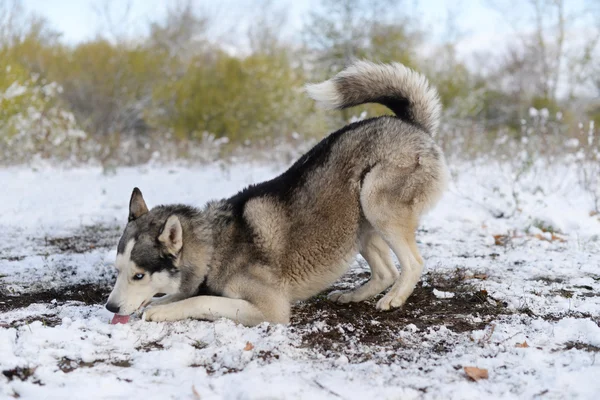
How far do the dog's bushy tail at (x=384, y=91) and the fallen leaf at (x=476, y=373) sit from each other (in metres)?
2.22

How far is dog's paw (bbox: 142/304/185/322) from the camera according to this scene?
11.6 feet

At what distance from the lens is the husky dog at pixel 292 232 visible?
367 cm

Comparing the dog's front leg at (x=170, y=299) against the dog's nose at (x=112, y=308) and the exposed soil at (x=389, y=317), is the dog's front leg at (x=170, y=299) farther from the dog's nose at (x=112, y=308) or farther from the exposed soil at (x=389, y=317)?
the exposed soil at (x=389, y=317)

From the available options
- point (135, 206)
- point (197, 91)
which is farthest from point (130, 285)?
point (197, 91)

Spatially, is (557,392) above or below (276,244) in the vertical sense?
below

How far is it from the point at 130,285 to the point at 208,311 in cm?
53

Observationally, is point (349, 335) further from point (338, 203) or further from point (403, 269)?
point (338, 203)

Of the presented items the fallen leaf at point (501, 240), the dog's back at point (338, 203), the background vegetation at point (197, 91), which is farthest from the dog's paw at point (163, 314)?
the background vegetation at point (197, 91)

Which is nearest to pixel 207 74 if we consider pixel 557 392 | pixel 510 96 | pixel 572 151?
pixel 572 151

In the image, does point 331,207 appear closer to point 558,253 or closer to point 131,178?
point 558,253

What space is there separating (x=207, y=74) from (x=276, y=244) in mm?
15991

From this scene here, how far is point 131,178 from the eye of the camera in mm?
10742

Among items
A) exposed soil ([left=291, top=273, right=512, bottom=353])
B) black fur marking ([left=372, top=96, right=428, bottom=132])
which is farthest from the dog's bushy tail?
exposed soil ([left=291, top=273, right=512, bottom=353])

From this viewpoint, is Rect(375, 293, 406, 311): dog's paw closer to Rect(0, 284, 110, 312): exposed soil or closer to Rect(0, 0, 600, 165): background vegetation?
Rect(0, 284, 110, 312): exposed soil
